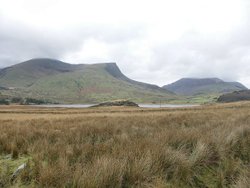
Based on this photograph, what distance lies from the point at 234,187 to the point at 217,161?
194cm

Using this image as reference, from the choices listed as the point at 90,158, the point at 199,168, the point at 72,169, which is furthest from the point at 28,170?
the point at 199,168

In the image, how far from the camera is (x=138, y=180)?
494 centimetres

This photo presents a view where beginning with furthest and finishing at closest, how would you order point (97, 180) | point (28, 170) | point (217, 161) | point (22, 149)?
point (22, 149) < point (217, 161) < point (28, 170) < point (97, 180)

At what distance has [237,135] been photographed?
29.1 ft

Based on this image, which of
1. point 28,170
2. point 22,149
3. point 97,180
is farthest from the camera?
point 22,149

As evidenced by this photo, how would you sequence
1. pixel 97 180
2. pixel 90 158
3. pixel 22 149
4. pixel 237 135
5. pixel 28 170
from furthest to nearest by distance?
pixel 237 135
pixel 22 149
pixel 90 158
pixel 28 170
pixel 97 180

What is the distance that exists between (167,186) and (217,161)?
2251 millimetres

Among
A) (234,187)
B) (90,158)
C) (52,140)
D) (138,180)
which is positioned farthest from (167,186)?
(52,140)

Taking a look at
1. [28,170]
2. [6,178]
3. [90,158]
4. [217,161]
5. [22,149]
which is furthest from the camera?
[22,149]

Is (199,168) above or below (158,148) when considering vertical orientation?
below

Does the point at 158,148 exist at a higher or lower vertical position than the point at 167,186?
higher

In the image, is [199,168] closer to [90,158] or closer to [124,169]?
[124,169]

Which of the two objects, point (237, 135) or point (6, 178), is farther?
point (237, 135)

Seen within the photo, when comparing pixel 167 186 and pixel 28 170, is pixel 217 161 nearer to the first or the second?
pixel 167 186
